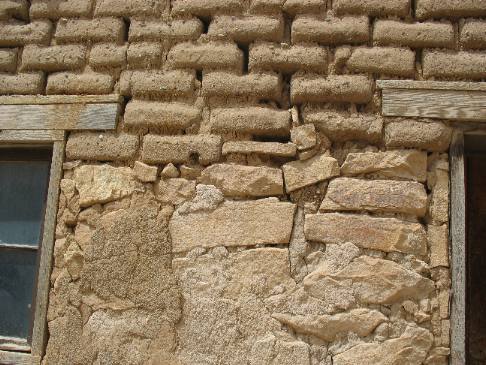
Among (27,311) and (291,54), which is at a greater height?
(291,54)

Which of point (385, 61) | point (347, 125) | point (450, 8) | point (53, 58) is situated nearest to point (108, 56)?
point (53, 58)

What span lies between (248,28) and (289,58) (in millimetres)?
239

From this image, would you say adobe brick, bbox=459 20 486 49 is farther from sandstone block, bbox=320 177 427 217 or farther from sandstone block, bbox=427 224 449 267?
sandstone block, bbox=427 224 449 267

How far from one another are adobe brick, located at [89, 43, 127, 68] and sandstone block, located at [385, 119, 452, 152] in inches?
50.3

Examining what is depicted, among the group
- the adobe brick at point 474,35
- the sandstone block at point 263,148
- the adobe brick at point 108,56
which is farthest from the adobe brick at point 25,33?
the adobe brick at point 474,35

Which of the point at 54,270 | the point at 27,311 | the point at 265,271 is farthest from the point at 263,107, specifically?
the point at 27,311

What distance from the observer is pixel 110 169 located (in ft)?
7.59

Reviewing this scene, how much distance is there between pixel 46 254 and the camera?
229cm

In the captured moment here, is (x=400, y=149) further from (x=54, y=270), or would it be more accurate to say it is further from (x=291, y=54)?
(x=54, y=270)

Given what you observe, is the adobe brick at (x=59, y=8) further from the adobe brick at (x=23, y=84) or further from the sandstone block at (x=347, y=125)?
the sandstone block at (x=347, y=125)

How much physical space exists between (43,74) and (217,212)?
1.14 meters

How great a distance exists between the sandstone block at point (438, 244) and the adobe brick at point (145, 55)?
1425 mm

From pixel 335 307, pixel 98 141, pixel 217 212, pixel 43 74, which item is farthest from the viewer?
pixel 43 74

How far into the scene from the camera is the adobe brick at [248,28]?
230 cm
